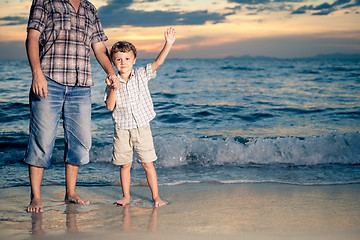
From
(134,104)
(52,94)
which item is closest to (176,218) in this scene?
(134,104)

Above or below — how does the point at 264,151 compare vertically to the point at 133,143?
below

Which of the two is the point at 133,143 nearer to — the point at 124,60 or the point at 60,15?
the point at 124,60

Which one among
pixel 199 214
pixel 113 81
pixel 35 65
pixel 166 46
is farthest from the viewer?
pixel 166 46

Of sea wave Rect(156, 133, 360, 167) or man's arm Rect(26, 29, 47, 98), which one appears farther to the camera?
sea wave Rect(156, 133, 360, 167)

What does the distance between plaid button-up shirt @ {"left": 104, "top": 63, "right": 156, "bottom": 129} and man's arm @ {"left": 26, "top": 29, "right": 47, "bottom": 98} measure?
61cm

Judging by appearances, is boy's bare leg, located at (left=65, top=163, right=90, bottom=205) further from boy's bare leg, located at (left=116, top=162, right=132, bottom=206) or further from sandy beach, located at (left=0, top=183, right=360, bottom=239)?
boy's bare leg, located at (left=116, top=162, right=132, bottom=206)

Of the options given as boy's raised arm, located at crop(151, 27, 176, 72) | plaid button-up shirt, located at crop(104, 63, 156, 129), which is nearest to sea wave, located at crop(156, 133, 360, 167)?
plaid button-up shirt, located at crop(104, 63, 156, 129)

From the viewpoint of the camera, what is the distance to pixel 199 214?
10.4ft

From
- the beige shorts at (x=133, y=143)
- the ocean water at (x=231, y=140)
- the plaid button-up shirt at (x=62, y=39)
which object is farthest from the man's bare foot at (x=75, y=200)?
the plaid button-up shirt at (x=62, y=39)

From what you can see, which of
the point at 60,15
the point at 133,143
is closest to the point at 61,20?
the point at 60,15

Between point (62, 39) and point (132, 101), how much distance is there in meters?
0.84

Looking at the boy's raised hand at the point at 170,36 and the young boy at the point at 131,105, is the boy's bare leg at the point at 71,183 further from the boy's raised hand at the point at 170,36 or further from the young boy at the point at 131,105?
the boy's raised hand at the point at 170,36

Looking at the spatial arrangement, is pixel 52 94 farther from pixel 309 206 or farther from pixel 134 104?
pixel 309 206

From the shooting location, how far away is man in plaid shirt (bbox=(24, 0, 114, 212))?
9.86 ft
